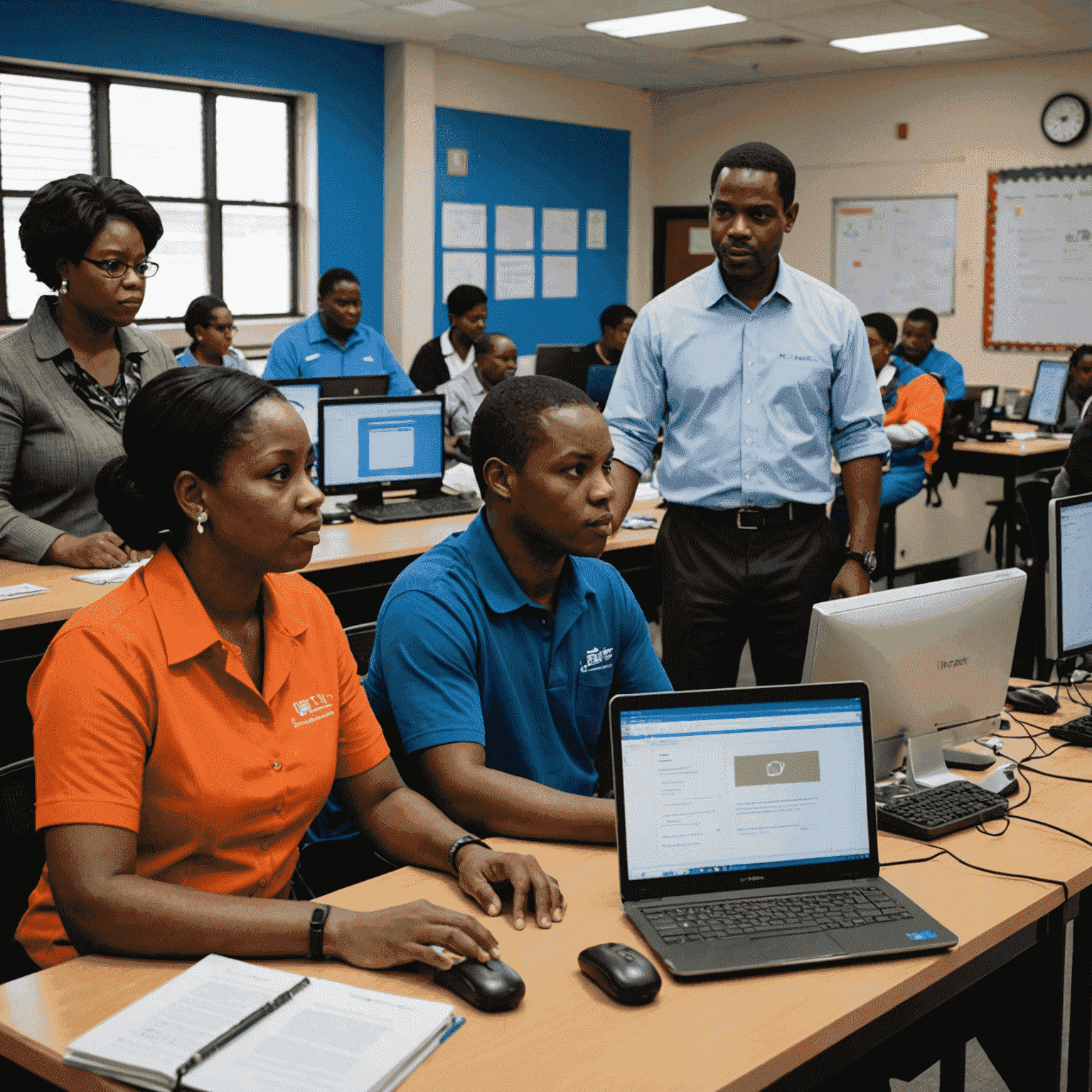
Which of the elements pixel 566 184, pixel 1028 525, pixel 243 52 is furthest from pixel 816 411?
pixel 566 184

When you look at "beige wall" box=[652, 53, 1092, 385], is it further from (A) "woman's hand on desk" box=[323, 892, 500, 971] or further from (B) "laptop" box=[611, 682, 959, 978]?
(A) "woman's hand on desk" box=[323, 892, 500, 971]

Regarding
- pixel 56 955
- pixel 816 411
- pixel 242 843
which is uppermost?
pixel 816 411

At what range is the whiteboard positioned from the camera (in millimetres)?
8445

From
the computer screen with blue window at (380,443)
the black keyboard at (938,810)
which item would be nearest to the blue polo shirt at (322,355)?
the computer screen with blue window at (380,443)

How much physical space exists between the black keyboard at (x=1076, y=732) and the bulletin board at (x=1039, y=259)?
6459 mm

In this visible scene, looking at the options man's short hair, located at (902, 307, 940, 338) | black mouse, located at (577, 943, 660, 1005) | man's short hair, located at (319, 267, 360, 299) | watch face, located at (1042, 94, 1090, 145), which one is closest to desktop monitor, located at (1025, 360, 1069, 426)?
man's short hair, located at (902, 307, 940, 338)

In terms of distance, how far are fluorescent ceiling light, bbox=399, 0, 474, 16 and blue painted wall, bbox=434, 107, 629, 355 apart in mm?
1315

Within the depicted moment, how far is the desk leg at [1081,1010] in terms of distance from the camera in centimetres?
180

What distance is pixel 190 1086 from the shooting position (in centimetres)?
105

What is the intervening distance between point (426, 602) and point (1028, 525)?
2665 millimetres

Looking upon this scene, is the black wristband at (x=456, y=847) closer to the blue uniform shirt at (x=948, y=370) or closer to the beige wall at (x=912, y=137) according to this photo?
the blue uniform shirt at (x=948, y=370)

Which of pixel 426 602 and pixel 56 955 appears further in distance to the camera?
pixel 426 602

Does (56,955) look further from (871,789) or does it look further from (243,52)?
(243,52)

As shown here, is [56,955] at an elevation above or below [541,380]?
below
